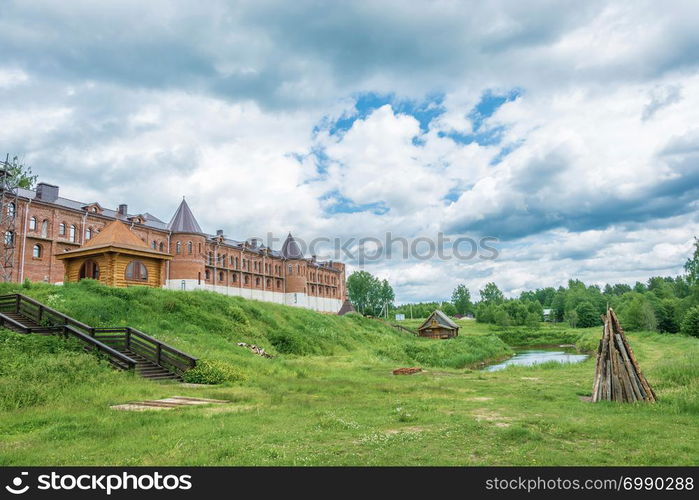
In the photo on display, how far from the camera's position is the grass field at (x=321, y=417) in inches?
282

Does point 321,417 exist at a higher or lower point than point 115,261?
lower

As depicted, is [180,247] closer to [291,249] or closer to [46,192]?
[46,192]

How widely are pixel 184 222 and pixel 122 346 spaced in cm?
3863

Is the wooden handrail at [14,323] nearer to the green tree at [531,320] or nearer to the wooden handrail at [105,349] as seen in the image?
the wooden handrail at [105,349]

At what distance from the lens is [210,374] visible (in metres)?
16.6

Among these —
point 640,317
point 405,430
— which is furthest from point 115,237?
→ point 640,317

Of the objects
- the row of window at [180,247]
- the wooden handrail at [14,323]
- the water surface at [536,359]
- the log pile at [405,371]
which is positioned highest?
the row of window at [180,247]

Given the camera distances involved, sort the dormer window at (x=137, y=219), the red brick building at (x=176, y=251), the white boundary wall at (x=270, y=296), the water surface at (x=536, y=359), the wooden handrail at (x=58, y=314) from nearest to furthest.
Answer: the wooden handrail at (x=58, y=314) < the water surface at (x=536, y=359) < the red brick building at (x=176, y=251) < the dormer window at (x=137, y=219) < the white boundary wall at (x=270, y=296)

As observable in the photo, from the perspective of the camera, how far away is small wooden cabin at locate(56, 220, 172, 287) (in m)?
29.8

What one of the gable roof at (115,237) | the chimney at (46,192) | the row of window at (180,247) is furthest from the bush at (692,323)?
the chimney at (46,192)

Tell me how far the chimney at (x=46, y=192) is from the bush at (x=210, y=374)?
118 ft

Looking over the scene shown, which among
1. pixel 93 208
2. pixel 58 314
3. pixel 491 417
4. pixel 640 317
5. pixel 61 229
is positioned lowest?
pixel 491 417

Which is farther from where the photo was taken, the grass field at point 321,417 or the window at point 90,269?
the window at point 90,269

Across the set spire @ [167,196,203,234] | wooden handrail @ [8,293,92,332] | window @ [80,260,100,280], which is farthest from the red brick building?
wooden handrail @ [8,293,92,332]
